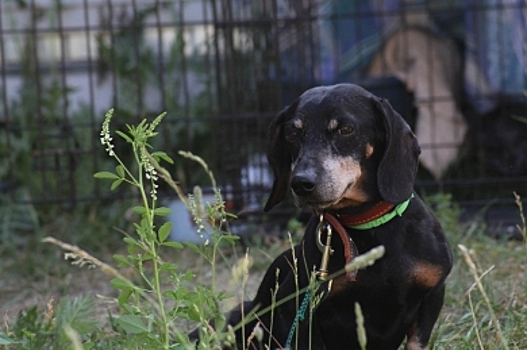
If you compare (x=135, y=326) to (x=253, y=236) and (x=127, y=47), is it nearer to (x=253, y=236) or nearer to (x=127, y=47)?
(x=253, y=236)

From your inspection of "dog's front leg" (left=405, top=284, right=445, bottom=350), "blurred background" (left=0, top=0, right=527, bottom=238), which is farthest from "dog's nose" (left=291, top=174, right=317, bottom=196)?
"blurred background" (left=0, top=0, right=527, bottom=238)

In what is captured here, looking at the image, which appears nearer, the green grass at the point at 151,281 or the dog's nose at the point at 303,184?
the green grass at the point at 151,281

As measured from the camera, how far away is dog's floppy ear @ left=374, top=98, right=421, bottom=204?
2.56m

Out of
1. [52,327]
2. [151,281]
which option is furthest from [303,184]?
[52,327]

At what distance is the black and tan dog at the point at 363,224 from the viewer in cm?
253

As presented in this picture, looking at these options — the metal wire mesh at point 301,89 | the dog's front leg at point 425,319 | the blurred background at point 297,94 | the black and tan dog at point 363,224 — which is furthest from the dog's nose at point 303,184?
the metal wire mesh at point 301,89

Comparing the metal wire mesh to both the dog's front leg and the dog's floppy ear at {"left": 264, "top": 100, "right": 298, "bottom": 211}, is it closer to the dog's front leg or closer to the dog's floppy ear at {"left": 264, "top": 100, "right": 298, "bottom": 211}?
the dog's floppy ear at {"left": 264, "top": 100, "right": 298, "bottom": 211}

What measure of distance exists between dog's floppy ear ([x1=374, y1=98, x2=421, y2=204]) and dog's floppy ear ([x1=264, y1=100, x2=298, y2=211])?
0.29 meters

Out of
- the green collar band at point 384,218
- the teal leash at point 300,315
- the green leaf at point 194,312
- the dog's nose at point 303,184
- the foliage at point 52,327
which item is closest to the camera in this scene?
the green leaf at point 194,312

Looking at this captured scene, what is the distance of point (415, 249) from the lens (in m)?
2.56

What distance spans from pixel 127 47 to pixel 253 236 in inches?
78.1

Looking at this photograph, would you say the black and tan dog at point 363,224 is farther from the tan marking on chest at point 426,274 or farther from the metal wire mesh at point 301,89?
the metal wire mesh at point 301,89

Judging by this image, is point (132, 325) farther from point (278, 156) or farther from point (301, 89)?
point (301, 89)

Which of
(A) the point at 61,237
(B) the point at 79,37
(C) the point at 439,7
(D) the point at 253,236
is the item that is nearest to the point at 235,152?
(D) the point at 253,236
